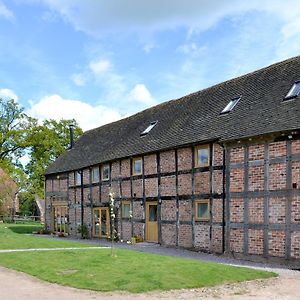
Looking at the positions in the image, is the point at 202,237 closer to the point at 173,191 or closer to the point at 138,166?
the point at 173,191

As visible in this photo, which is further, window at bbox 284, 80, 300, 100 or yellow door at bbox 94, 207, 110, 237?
yellow door at bbox 94, 207, 110, 237

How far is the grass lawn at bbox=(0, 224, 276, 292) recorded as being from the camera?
10021 mm

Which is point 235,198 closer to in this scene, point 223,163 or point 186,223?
point 223,163

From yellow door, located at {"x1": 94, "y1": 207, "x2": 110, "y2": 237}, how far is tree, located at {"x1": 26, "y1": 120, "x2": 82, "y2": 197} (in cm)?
2323

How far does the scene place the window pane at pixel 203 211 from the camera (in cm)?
1770

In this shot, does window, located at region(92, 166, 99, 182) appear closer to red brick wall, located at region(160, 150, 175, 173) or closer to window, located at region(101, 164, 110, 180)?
window, located at region(101, 164, 110, 180)

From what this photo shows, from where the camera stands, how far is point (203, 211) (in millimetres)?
17859

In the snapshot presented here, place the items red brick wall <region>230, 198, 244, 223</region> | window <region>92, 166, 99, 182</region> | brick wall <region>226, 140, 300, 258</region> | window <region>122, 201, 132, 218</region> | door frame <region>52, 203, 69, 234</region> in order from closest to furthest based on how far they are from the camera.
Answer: brick wall <region>226, 140, 300, 258</region>
red brick wall <region>230, 198, 244, 223</region>
window <region>122, 201, 132, 218</region>
window <region>92, 166, 99, 182</region>
door frame <region>52, 203, 69, 234</region>

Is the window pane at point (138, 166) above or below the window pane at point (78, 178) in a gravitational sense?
above

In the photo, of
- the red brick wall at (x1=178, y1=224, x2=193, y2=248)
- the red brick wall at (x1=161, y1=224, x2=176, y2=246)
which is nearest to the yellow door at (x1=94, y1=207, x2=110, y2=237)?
the red brick wall at (x1=161, y1=224, x2=176, y2=246)

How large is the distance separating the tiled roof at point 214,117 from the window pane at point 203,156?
1.74 feet

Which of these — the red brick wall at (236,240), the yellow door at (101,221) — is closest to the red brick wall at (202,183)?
the red brick wall at (236,240)

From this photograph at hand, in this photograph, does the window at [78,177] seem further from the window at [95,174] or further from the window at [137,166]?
the window at [137,166]

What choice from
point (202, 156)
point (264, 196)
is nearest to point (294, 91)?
point (264, 196)
